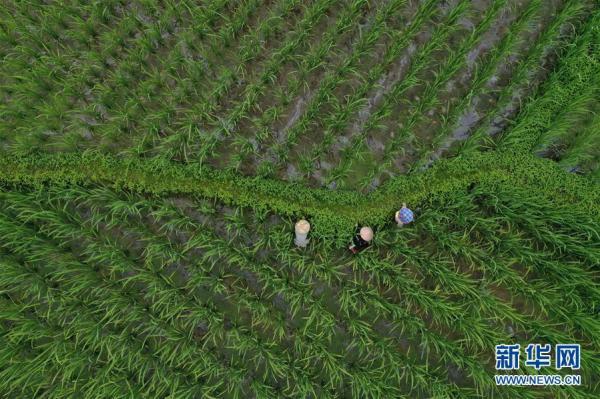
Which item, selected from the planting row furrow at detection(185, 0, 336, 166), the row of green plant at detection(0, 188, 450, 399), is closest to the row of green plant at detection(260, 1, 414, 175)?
the planting row furrow at detection(185, 0, 336, 166)

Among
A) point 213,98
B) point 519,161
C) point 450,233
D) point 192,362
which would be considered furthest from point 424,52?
point 192,362

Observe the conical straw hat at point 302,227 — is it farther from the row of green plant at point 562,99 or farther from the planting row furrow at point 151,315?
the row of green plant at point 562,99

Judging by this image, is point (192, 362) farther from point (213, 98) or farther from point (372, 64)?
point (372, 64)

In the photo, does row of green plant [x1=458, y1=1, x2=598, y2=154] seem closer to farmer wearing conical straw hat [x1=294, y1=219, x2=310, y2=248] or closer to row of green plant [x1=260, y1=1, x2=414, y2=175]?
row of green plant [x1=260, y1=1, x2=414, y2=175]

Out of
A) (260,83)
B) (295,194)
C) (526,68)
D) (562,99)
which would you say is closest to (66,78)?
(260,83)

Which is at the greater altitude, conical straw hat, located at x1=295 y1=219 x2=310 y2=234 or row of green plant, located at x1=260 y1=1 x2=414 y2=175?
A: row of green plant, located at x1=260 y1=1 x2=414 y2=175

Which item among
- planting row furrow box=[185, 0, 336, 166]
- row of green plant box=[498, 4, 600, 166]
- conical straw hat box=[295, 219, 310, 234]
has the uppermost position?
planting row furrow box=[185, 0, 336, 166]

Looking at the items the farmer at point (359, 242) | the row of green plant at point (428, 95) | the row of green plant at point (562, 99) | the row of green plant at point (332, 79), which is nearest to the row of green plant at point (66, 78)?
the row of green plant at point (332, 79)

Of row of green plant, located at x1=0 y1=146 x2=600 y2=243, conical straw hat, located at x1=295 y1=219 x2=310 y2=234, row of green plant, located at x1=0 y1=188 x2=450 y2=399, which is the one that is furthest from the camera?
row of green plant, located at x1=0 y1=146 x2=600 y2=243
